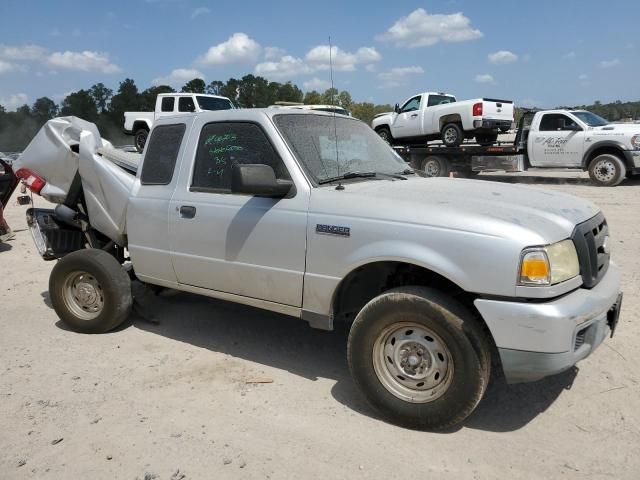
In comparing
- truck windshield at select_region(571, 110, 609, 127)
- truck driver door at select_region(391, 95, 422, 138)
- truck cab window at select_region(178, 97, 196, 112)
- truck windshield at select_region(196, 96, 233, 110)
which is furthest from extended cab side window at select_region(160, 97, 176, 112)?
truck windshield at select_region(571, 110, 609, 127)

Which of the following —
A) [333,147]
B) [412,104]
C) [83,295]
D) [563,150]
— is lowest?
[83,295]

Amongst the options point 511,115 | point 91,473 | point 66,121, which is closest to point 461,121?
point 511,115

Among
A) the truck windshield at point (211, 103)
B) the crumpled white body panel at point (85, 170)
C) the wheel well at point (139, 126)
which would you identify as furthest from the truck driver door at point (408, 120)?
the crumpled white body panel at point (85, 170)

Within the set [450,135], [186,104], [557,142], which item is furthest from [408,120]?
[186,104]

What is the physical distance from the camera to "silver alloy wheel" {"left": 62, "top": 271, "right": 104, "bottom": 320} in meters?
4.92

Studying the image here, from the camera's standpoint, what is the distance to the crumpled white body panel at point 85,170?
4.93 m

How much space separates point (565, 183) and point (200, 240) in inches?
532

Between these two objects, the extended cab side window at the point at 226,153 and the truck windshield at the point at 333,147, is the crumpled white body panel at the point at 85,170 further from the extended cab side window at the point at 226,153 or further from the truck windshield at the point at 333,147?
the truck windshield at the point at 333,147

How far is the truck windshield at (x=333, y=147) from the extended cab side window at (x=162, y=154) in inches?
39.7

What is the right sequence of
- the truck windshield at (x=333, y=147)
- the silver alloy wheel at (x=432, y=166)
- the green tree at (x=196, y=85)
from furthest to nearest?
the green tree at (x=196, y=85), the silver alloy wheel at (x=432, y=166), the truck windshield at (x=333, y=147)

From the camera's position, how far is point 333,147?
13.2 ft

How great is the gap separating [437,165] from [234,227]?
45.6 feet

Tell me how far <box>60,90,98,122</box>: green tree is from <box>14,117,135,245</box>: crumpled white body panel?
61433 millimetres

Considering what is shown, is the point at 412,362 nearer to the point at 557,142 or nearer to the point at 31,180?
the point at 31,180
